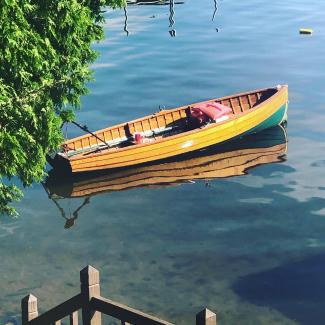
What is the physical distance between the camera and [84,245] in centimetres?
2459

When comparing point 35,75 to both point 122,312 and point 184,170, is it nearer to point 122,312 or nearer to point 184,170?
point 122,312

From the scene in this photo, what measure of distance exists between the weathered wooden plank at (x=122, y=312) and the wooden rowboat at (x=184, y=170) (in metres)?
20.3

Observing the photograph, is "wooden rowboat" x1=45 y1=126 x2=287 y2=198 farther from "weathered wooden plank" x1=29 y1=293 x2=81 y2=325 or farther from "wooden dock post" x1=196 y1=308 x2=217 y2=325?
"wooden dock post" x1=196 y1=308 x2=217 y2=325

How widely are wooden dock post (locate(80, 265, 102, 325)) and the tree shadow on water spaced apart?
1103cm

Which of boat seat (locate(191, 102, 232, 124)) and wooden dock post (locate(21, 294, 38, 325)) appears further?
boat seat (locate(191, 102, 232, 124))

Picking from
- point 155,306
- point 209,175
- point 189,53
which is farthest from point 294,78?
point 155,306

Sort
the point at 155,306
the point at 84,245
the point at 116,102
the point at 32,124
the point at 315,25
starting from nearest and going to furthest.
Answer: the point at 32,124 → the point at 155,306 → the point at 84,245 → the point at 116,102 → the point at 315,25

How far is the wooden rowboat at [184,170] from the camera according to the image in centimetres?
3077

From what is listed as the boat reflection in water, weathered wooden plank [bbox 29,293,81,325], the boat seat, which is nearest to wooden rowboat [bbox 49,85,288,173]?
the boat seat

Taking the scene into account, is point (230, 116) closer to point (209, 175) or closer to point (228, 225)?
point (209, 175)

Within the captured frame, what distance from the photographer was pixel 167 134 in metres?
34.7

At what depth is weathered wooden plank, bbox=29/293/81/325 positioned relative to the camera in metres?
10.2

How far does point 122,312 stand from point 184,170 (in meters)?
23.2

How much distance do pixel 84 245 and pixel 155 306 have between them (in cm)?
528
